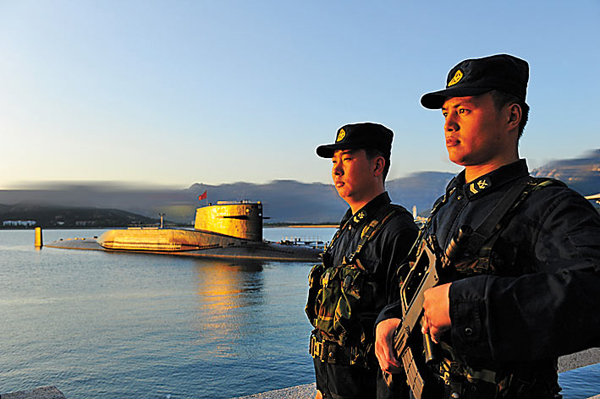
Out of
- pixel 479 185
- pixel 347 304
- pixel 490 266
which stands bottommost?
pixel 347 304

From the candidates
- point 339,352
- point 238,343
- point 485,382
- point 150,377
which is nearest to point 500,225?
point 485,382

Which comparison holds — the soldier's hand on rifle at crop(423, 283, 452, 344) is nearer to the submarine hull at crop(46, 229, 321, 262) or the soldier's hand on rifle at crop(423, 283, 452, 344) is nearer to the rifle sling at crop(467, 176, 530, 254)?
the rifle sling at crop(467, 176, 530, 254)

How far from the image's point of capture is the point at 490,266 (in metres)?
1.95

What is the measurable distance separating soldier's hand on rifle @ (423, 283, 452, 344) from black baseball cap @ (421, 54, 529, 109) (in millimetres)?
982

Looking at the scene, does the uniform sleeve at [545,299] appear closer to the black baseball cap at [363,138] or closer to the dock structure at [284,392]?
the black baseball cap at [363,138]

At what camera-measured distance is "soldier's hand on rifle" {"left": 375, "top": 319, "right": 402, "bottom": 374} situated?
2395mm

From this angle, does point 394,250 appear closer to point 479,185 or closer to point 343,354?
point 343,354

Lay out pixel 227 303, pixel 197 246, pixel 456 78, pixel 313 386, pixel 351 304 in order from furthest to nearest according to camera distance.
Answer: pixel 197 246
pixel 227 303
pixel 313 386
pixel 351 304
pixel 456 78

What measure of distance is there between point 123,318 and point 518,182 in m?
20.0

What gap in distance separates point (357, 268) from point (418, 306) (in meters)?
1.36

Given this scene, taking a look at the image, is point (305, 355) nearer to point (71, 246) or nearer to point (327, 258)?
point (327, 258)

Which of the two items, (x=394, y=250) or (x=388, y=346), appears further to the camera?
(x=394, y=250)

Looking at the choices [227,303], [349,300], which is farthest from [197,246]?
[349,300]

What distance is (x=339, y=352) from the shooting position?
3.47m
